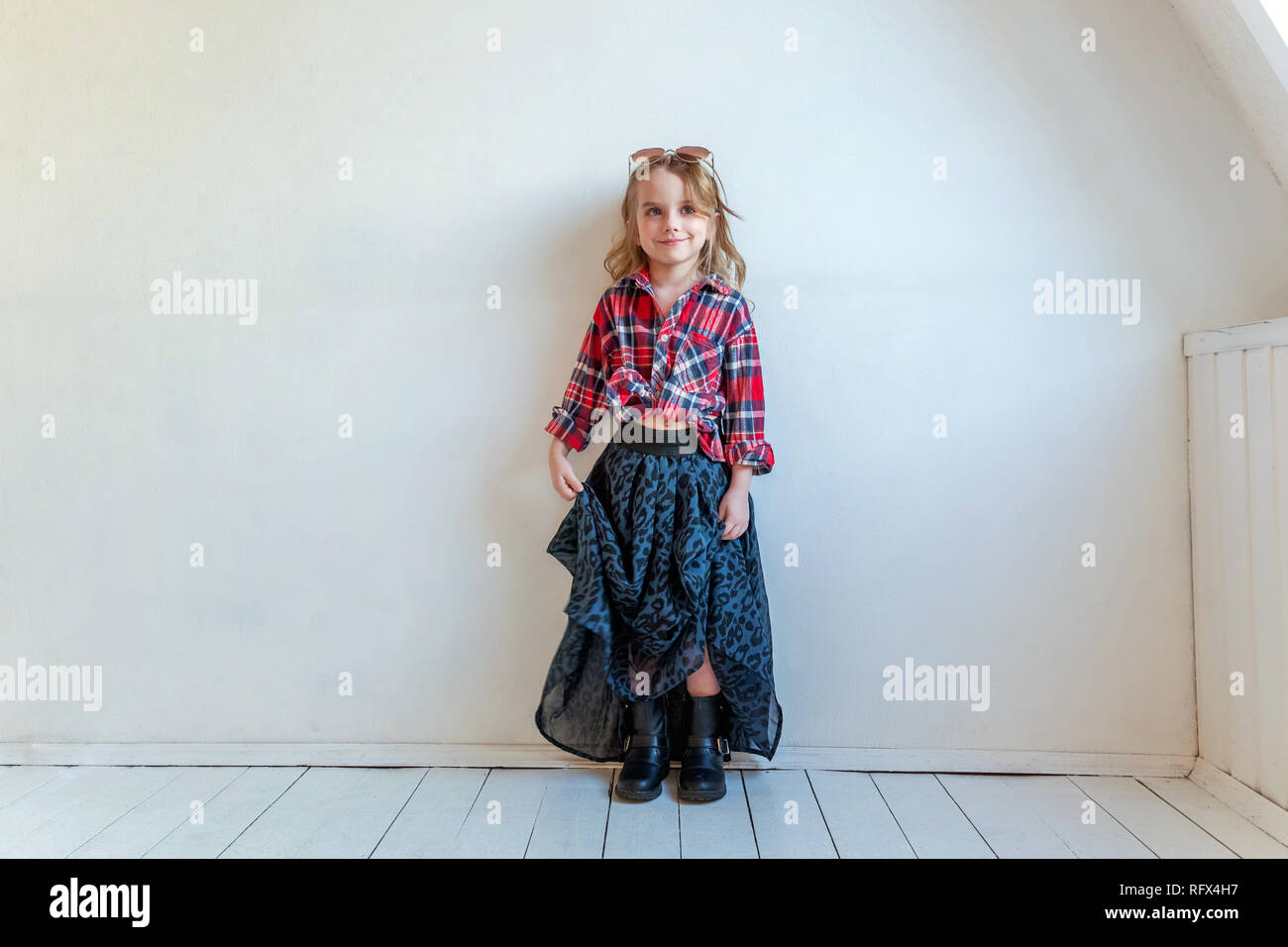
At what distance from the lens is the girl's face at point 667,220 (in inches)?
65.6

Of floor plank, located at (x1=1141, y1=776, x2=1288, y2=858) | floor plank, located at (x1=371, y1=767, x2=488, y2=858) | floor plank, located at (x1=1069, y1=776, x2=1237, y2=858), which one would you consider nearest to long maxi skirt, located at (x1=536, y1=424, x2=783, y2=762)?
floor plank, located at (x1=371, y1=767, x2=488, y2=858)

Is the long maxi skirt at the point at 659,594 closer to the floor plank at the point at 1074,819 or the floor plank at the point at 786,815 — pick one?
the floor plank at the point at 786,815

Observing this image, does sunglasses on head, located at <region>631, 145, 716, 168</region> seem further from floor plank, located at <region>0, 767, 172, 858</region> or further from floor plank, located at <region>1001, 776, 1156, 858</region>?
floor plank, located at <region>0, 767, 172, 858</region>

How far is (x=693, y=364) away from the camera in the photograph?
5.56ft

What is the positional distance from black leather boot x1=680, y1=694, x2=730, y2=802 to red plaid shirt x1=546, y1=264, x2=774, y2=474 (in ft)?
1.44

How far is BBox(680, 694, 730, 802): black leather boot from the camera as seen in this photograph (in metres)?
1.69

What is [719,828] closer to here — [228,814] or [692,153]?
[228,814]

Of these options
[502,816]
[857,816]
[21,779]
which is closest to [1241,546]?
[857,816]

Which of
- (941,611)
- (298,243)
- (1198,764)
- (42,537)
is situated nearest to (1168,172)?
(941,611)

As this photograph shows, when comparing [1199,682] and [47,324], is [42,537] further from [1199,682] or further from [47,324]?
[1199,682]

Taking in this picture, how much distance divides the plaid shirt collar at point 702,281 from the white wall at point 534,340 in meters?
0.12

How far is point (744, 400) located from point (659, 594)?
371mm

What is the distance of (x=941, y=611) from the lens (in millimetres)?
1846

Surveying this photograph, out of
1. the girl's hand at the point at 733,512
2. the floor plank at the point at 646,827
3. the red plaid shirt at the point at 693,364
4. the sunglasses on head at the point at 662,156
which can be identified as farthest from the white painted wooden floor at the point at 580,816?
the sunglasses on head at the point at 662,156
